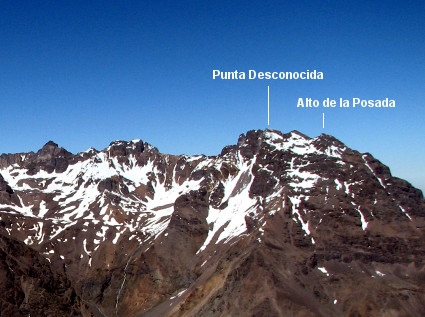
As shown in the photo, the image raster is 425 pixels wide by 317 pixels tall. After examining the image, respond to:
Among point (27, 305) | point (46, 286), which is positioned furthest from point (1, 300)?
point (46, 286)

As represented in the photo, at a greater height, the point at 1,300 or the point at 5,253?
the point at 5,253

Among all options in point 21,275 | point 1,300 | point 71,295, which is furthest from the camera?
point 71,295

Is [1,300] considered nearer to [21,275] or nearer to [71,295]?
[21,275]

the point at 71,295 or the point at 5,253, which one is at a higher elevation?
the point at 5,253

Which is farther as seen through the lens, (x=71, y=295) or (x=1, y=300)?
(x=71, y=295)

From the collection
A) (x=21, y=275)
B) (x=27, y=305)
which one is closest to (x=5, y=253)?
(x=21, y=275)

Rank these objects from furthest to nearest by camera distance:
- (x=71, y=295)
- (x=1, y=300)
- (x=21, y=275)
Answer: (x=71, y=295) → (x=21, y=275) → (x=1, y=300)

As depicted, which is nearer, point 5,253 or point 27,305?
point 27,305

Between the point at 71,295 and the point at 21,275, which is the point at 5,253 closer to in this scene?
the point at 21,275
